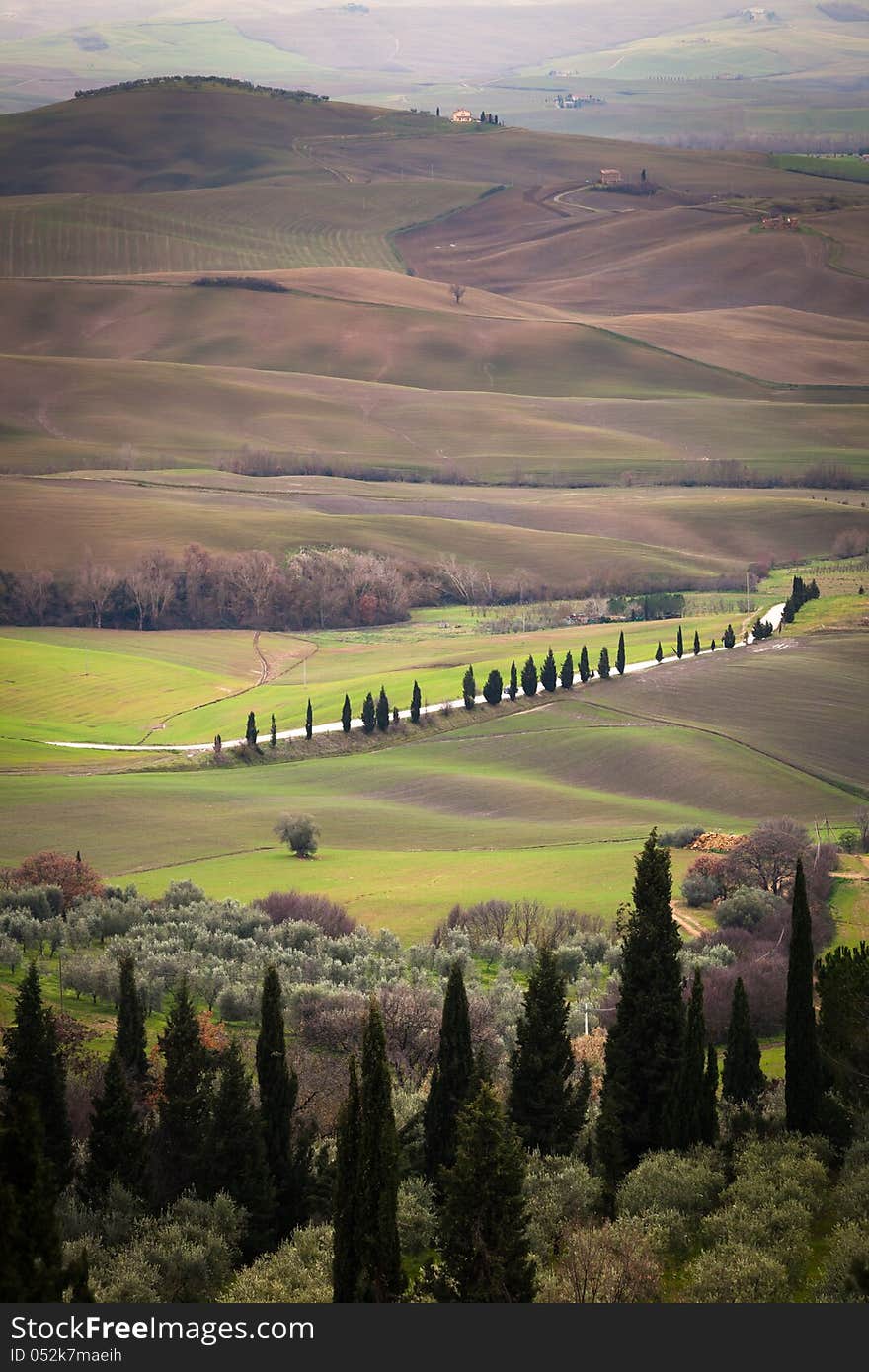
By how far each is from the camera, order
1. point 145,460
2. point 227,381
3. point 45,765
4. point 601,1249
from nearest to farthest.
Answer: point 601,1249
point 45,765
point 145,460
point 227,381

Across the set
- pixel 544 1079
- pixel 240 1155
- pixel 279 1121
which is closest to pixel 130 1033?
pixel 279 1121

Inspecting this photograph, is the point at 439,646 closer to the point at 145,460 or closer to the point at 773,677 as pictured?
the point at 773,677

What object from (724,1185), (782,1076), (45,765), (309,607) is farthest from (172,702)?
(724,1185)

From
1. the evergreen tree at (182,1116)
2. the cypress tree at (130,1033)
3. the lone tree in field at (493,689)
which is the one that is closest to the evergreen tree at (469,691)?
the lone tree in field at (493,689)

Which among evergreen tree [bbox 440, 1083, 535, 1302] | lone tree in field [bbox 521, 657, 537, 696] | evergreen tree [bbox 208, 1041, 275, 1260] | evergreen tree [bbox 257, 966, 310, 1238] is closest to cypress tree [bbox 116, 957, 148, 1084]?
evergreen tree [bbox 257, 966, 310, 1238]

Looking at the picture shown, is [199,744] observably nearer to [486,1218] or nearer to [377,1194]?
[377,1194]

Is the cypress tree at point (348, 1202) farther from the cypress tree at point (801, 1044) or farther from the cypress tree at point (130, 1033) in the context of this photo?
the cypress tree at point (801, 1044)

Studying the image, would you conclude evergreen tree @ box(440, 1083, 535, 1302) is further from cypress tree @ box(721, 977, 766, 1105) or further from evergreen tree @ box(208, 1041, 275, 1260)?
cypress tree @ box(721, 977, 766, 1105)
